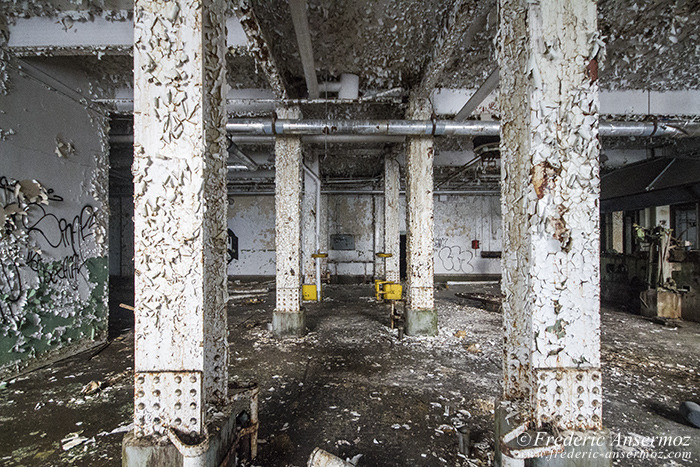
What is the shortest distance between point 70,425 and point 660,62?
7727 mm

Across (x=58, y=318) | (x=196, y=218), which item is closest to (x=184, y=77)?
(x=196, y=218)

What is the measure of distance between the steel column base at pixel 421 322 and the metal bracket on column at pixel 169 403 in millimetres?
3776

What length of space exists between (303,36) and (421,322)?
419 centimetres

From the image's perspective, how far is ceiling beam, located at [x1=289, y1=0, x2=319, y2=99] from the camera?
2.59m

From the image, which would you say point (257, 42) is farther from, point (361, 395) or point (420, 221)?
point (361, 395)

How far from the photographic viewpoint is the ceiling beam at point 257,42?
2.91m

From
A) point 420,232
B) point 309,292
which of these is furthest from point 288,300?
point 420,232

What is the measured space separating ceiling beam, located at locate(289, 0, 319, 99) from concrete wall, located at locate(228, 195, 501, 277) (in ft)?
26.0

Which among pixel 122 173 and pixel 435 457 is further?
pixel 122 173

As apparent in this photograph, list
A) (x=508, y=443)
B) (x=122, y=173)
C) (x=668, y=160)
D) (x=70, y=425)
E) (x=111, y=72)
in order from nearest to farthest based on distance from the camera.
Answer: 1. (x=508, y=443)
2. (x=70, y=425)
3. (x=111, y=72)
4. (x=668, y=160)
5. (x=122, y=173)

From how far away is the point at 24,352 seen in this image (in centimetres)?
355

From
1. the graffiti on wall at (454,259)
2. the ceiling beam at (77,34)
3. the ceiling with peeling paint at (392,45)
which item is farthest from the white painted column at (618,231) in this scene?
the ceiling beam at (77,34)

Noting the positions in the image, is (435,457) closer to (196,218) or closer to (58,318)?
(196,218)

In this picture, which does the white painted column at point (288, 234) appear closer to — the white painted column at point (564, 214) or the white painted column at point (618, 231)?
the white painted column at point (564, 214)
